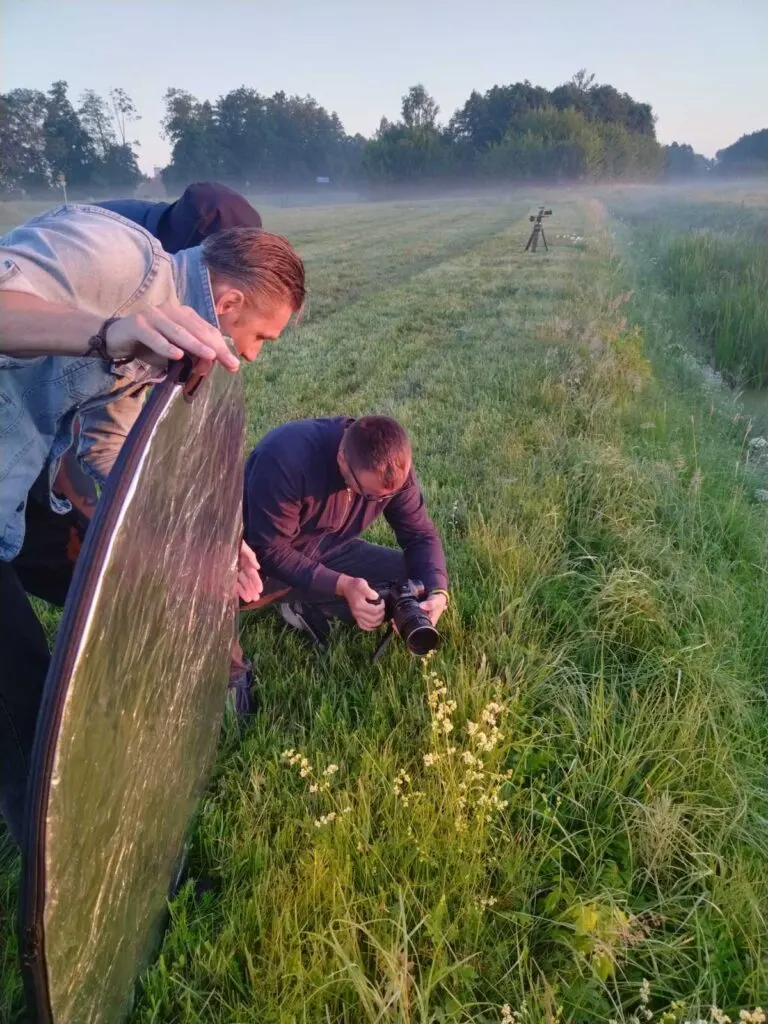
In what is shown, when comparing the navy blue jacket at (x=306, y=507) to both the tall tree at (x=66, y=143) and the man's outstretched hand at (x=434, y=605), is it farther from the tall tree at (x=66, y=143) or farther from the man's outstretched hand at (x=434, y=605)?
the tall tree at (x=66, y=143)

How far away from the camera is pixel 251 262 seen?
1941mm

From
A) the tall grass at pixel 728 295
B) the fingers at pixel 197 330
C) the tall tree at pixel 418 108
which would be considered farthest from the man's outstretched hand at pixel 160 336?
the tall tree at pixel 418 108

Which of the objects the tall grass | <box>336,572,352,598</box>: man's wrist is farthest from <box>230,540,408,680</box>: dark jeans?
the tall grass

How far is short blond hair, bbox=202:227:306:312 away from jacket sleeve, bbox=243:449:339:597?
1.22m

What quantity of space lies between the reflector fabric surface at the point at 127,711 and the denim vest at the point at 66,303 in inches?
10.7

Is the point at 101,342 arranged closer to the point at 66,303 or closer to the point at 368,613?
the point at 66,303

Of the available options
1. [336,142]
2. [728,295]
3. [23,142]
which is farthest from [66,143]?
[728,295]

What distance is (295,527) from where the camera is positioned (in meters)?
3.25

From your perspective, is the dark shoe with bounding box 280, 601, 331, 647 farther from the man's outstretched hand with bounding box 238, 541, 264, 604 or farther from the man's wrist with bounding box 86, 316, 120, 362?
the man's wrist with bounding box 86, 316, 120, 362

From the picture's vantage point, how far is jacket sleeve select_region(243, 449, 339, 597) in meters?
3.12

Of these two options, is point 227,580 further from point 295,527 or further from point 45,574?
point 295,527

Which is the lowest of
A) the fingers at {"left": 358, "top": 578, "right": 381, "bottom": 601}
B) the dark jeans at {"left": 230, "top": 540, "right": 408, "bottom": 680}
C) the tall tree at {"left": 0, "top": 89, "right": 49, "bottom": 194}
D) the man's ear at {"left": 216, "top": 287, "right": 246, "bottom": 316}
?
the dark jeans at {"left": 230, "top": 540, "right": 408, "bottom": 680}

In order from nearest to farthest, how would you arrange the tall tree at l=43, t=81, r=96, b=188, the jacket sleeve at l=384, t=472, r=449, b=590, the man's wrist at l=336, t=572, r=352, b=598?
the man's wrist at l=336, t=572, r=352, b=598 < the jacket sleeve at l=384, t=472, r=449, b=590 < the tall tree at l=43, t=81, r=96, b=188

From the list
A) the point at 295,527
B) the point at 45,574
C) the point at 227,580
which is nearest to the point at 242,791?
the point at 227,580
